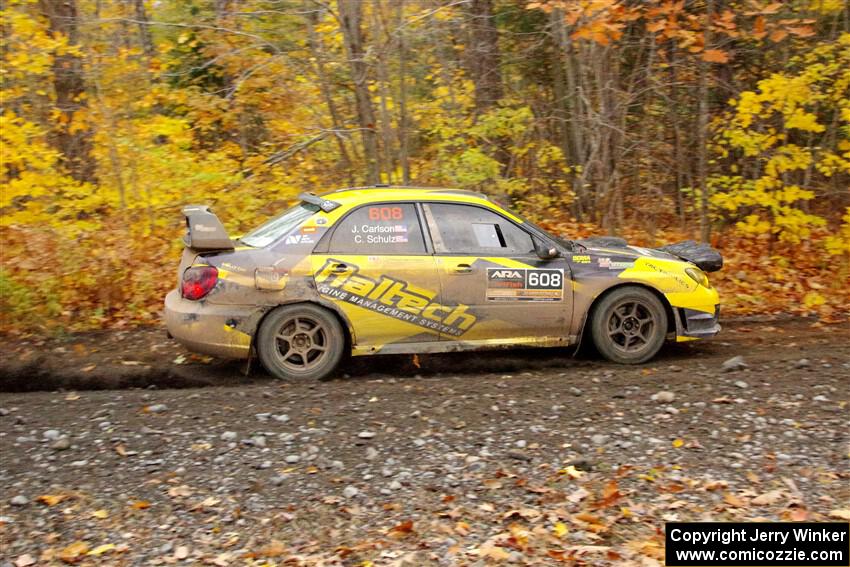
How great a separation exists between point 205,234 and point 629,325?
3931mm

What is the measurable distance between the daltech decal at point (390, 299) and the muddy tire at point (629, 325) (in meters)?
1.24

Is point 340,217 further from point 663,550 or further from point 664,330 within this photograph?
point 663,550

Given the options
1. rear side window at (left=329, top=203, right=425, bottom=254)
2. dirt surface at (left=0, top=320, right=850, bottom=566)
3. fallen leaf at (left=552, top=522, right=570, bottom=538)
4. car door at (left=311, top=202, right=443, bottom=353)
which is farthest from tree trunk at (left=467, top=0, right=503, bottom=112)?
fallen leaf at (left=552, top=522, right=570, bottom=538)

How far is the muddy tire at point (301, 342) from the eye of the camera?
7160mm

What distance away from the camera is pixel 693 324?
7797 mm

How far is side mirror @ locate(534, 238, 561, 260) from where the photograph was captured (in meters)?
7.47

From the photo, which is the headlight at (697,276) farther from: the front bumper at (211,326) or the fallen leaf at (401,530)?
the fallen leaf at (401,530)

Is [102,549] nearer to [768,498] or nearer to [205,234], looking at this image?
[205,234]

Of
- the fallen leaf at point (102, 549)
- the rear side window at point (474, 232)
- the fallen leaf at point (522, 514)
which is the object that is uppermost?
the rear side window at point (474, 232)

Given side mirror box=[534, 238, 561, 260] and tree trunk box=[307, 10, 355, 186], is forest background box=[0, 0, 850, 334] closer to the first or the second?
tree trunk box=[307, 10, 355, 186]

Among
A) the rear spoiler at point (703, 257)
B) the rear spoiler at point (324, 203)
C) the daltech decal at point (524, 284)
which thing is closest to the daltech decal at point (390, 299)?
the daltech decal at point (524, 284)

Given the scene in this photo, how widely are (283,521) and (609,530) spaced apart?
5.95ft

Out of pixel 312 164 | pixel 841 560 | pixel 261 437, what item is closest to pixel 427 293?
pixel 261 437

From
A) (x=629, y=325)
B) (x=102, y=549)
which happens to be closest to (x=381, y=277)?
(x=629, y=325)
